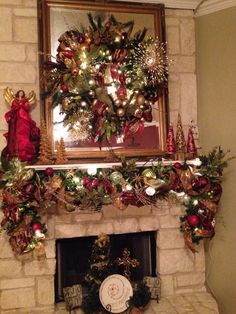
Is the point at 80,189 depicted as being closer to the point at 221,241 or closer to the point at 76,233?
the point at 76,233

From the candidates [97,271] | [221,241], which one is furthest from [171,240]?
[97,271]

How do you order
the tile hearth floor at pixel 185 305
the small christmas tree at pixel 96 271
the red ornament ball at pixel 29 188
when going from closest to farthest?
the red ornament ball at pixel 29 188 → the small christmas tree at pixel 96 271 → the tile hearth floor at pixel 185 305

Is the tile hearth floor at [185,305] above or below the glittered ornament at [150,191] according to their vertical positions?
below

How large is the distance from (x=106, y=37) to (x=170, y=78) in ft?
1.97

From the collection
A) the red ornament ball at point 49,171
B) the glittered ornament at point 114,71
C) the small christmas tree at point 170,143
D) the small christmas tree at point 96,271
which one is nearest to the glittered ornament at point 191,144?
the small christmas tree at point 170,143

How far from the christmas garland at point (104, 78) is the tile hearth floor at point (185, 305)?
1.30m

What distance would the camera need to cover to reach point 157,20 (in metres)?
2.61

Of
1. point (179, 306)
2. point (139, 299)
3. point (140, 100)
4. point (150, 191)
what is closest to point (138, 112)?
point (140, 100)

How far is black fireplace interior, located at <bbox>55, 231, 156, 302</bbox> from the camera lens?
8.58 feet

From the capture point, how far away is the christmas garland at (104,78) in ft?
7.90

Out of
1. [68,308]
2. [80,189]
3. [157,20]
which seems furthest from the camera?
[157,20]

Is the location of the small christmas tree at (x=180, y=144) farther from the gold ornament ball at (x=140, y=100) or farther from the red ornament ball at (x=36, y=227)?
the red ornament ball at (x=36, y=227)

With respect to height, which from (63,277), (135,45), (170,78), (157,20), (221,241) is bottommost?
(63,277)

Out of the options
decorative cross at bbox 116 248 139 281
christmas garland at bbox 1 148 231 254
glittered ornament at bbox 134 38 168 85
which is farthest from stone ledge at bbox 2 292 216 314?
glittered ornament at bbox 134 38 168 85
